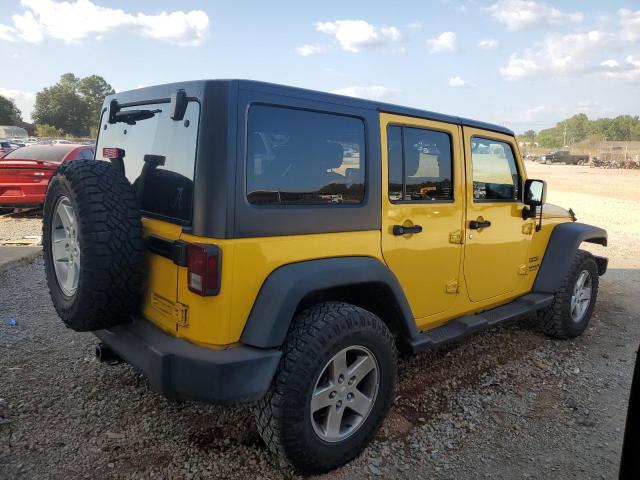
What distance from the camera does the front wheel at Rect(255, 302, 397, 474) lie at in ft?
7.48

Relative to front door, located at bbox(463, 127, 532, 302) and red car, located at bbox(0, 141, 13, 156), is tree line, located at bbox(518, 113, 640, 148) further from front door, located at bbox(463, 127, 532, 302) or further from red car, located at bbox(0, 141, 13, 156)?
front door, located at bbox(463, 127, 532, 302)

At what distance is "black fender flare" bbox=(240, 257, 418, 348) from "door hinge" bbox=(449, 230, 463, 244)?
0.94 metres

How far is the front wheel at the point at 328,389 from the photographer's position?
7.48 ft

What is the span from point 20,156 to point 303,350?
9132 millimetres

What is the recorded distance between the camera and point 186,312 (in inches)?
89.4

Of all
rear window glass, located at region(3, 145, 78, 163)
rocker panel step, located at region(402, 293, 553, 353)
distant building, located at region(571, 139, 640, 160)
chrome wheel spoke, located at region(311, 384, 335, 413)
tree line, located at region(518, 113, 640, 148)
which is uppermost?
tree line, located at region(518, 113, 640, 148)

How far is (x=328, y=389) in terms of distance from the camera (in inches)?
97.0

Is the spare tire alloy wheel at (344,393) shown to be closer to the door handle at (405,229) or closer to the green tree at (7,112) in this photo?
the door handle at (405,229)

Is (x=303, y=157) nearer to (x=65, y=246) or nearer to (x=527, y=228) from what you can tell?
(x=65, y=246)

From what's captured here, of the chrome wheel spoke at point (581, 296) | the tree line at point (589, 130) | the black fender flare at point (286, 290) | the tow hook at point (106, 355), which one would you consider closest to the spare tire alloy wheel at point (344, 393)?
the black fender flare at point (286, 290)

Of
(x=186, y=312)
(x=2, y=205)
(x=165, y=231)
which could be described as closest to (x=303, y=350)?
(x=186, y=312)

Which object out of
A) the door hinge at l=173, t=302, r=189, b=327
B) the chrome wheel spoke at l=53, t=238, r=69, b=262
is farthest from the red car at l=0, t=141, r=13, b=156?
the door hinge at l=173, t=302, r=189, b=327

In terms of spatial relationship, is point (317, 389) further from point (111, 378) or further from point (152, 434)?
point (111, 378)

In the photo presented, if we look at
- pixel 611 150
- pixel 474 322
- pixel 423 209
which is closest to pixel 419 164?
pixel 423 209
